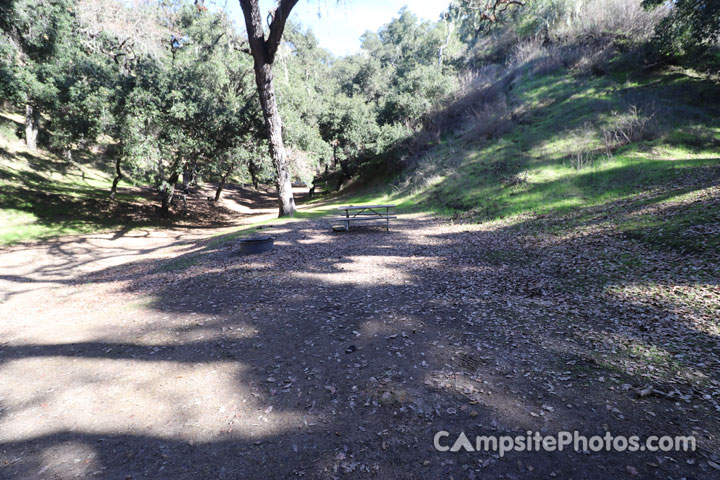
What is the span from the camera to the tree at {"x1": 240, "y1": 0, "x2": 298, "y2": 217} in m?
13.2

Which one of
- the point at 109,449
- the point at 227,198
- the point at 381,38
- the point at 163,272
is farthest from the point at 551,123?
the point at 381,38

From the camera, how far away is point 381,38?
262ft

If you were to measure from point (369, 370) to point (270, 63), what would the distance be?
50.0ft

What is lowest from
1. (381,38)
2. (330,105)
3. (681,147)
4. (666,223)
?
(666,223)

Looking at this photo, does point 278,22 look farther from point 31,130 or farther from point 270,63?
point 31,130

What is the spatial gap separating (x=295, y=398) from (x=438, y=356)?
1.85 m

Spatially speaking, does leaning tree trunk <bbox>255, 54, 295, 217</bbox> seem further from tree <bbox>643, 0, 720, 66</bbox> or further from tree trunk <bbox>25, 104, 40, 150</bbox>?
tree trunk <bbox>25, 104, 40, 150</bbox>

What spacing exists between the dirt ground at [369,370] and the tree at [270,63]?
9739mm

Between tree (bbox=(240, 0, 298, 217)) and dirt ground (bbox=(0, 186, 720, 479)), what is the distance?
974 centimetres

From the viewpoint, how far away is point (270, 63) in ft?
48.8

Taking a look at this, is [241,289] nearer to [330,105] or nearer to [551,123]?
[551,123]

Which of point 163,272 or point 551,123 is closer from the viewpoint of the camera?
point 163,272

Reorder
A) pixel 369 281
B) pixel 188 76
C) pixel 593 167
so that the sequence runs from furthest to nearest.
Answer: pixel 188 76 → pixel 593 167 → pixel 369 281

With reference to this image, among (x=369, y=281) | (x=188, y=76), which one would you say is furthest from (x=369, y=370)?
(x=188, y=76)
